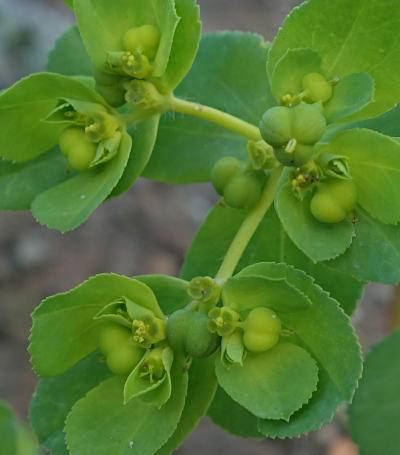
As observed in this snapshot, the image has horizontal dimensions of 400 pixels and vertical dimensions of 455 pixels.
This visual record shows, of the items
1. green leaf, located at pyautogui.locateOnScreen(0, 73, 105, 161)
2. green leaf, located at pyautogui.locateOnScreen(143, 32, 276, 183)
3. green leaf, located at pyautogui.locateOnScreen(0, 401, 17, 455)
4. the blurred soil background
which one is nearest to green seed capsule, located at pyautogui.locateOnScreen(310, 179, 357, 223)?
green leaf, located at pyautogui.locateOnScreen(143, 32, 276, 183)

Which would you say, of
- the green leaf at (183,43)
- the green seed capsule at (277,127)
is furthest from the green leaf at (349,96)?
the green leaf at (183,43)

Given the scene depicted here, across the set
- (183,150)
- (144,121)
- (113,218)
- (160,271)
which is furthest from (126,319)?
(113,218)

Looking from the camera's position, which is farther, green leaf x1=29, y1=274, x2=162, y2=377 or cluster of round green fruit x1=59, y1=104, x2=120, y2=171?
cluster of round green fruit x1=59, y1=104, x2=120, y2=171

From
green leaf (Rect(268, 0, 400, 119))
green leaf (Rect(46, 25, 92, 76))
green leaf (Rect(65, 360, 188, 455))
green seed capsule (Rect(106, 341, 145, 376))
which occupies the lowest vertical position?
green leaf (Rect(65, 360, 188, 455))

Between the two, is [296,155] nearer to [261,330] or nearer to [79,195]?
[261,330]

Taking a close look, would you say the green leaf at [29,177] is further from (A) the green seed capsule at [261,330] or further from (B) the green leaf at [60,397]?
(A) the green seed capsule at [261,330]

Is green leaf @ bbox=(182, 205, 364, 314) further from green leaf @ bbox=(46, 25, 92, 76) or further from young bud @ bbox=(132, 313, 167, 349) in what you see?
green leaf @ bbox=(46, 25, 92, 76)

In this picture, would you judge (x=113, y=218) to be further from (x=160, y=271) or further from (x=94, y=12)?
(x=94, y=12)

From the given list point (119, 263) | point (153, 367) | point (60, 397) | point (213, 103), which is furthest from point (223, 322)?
point (119, 263)
